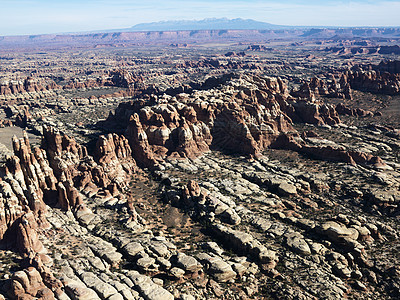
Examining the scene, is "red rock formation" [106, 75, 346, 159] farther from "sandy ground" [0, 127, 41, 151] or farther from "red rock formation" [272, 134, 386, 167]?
"sandy ground" [0, 127, 41, 151]

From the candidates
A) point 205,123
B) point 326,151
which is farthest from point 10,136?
point 326,151

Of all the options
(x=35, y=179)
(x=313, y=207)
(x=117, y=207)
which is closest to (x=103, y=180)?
(x=117, y=207)

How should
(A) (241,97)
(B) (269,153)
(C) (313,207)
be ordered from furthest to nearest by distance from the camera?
1. (A) (241,97)
2. (B) (269,153)
3. (C) (313,207)

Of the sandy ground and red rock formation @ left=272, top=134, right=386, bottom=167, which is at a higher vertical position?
the sandy ground

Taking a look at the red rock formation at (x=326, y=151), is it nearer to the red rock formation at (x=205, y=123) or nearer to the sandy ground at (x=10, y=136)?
the red rock formation at (x=205, y=123)

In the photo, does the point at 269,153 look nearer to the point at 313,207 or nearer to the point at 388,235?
the point at 313,207

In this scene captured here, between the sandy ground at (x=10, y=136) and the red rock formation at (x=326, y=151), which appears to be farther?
the sandy ground at (x=10, y=136)

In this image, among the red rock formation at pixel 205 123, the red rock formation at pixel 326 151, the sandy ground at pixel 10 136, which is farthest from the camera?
the sandy ground at pixel 10 136

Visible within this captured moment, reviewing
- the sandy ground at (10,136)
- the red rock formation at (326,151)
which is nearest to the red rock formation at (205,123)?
the red rock formation at (326,151)

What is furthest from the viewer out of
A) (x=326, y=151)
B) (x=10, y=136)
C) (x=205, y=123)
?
(x=10, y=136)

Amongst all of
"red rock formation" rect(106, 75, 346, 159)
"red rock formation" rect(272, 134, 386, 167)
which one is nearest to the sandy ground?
"red rock formation" rect(106, 75, 346, 159)

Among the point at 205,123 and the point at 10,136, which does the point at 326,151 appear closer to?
the point at 205,123
